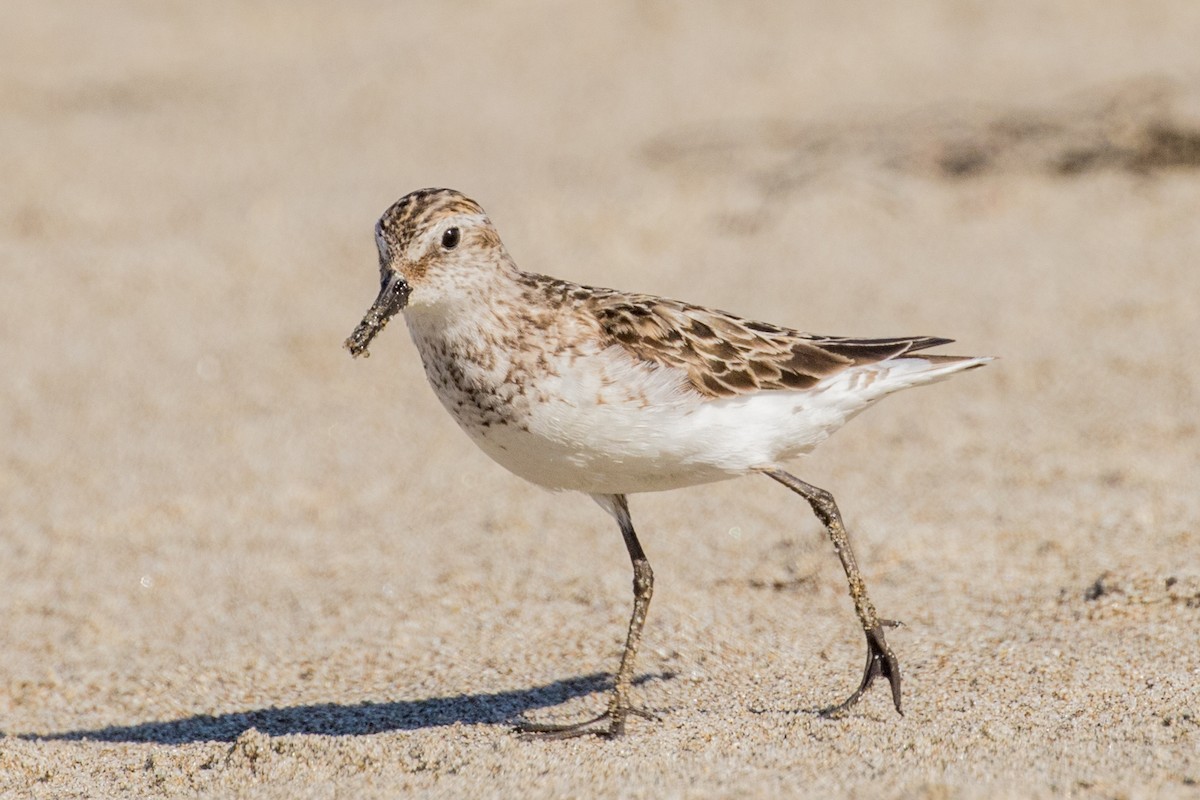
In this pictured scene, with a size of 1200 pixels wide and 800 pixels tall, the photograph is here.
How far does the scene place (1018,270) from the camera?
8898mm

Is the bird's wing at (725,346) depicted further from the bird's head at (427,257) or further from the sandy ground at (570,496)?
the sandy ground at (570,496)

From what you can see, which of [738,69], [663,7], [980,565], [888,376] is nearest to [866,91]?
[738,69]

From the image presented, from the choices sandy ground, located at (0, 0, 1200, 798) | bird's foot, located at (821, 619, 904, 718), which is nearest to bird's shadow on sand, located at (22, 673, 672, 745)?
sandy ground, located at (0, 0, 1200, 798)

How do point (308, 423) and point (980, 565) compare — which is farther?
point (308, 423)

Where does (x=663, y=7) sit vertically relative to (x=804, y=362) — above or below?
above

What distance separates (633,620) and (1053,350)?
4.07 meters

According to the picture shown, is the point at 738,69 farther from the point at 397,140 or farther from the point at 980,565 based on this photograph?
the point at 980,565

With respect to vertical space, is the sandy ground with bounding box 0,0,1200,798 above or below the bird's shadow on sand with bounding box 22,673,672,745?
above

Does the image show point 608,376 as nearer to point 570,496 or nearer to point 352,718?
point 352,718

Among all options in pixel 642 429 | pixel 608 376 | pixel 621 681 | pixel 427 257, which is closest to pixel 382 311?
pixel 427 257

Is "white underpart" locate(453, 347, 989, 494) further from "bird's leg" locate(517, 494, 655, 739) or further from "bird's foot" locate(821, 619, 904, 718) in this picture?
"bird's foot" locate(821, 619, 904, 718)

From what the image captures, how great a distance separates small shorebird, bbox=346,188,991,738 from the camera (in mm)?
4293

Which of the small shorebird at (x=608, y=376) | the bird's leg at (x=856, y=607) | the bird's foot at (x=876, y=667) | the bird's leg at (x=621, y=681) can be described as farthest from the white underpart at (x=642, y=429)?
the bird's foot at (x=876, y=667)

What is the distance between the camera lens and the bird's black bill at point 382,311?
4.27 metres
